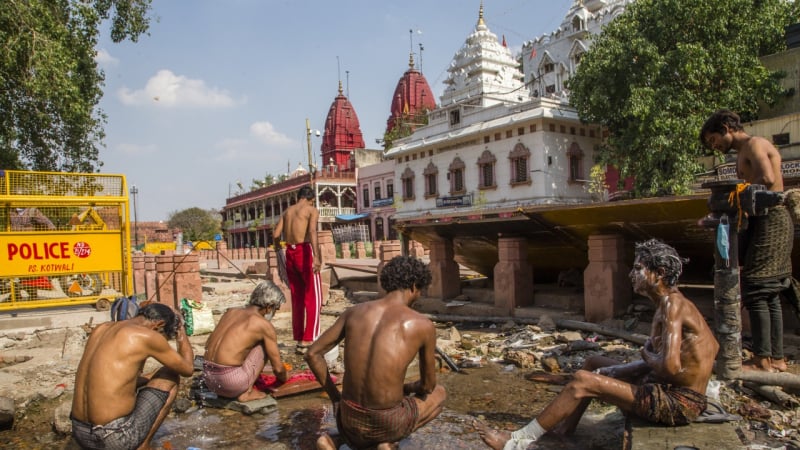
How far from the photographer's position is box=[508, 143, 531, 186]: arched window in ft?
86.5

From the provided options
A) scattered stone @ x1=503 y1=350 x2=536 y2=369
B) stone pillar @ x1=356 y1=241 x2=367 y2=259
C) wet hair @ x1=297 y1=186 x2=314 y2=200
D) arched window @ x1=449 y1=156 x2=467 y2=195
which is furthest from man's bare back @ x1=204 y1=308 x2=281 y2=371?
arched window @ x1=449 y1=156 x2=467 y2=195

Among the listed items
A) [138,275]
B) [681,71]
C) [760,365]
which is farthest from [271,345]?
[681,71]

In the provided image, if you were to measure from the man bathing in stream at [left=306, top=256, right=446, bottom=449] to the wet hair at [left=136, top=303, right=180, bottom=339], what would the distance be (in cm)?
103

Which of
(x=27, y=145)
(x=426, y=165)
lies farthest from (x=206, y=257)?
(x=27, y=145)

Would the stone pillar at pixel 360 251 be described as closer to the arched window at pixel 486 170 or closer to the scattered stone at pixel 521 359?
the arched window at pixel 486 170

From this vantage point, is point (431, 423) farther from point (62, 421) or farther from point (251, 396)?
point (62, 421)

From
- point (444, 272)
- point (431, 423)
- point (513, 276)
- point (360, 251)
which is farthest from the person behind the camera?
point (360, 251)

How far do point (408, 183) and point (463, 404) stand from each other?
2945cm

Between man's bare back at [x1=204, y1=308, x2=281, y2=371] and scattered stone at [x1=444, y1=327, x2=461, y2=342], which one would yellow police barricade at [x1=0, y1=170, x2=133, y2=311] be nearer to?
man's bare back at [x1=204, y1=308, x2=281, y2=371]

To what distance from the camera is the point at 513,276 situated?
299 inches

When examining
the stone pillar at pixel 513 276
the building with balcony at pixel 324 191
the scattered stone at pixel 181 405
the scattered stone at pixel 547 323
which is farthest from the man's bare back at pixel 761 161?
the building with balcony at pixel 324 191

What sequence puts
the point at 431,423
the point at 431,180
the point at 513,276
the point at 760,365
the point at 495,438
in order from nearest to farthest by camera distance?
the point at 495,438, the point at 431,423, the point at 760,365, the point at 513,276, the point at 431,180

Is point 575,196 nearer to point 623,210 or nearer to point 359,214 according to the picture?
point 359,214

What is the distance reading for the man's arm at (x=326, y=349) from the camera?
3.05 metres
